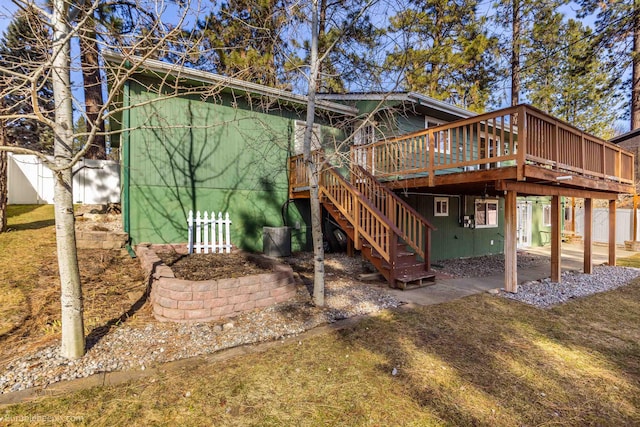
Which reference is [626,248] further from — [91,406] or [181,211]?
[91,406]

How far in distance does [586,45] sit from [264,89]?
15010 mm

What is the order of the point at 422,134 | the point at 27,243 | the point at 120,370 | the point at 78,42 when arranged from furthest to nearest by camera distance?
the point at 422,134, the point at 27,243, the point at 78,42, the point at 120,370

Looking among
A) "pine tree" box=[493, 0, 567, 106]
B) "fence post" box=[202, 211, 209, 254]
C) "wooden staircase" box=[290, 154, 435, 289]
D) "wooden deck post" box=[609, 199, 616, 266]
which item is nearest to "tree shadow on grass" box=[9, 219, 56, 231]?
"fence post" box=[202, 211, 209, 254]

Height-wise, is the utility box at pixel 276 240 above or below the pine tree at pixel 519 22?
below

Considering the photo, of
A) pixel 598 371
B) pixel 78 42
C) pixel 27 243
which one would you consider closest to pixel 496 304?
pixel 598 371

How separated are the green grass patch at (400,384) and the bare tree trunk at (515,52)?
46.7ft

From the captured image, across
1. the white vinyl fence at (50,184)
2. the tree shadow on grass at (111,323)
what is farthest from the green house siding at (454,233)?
the white vinyl fence at (50,184)

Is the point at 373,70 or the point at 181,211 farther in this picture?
the point at 181,211

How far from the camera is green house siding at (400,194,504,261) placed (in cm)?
950

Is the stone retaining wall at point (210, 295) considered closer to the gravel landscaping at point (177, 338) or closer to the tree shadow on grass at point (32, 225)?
the gravel landscaping at point (177, 338)

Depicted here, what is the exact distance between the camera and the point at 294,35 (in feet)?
17.7

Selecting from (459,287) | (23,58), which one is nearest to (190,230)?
(23,58)

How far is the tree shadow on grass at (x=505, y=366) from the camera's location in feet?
8.01

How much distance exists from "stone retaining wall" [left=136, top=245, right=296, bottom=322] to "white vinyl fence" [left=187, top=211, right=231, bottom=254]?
7.16 ft
